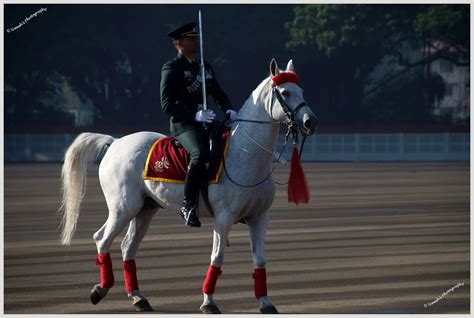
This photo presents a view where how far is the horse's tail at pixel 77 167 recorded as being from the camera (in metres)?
11.7

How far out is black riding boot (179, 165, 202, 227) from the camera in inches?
400

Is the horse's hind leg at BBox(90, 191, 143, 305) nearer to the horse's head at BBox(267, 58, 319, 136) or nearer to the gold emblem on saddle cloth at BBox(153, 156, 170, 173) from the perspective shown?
the gold emblem on saddle cloth at BBox(153, 156, 170, 173)

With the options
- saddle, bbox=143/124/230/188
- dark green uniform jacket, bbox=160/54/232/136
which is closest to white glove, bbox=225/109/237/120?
saddle, bbox=143/124/230/188

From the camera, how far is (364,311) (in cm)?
963

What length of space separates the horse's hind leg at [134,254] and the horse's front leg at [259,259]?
0.88 m

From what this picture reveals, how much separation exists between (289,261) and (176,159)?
325 cm

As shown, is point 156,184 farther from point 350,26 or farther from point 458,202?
point 350,26

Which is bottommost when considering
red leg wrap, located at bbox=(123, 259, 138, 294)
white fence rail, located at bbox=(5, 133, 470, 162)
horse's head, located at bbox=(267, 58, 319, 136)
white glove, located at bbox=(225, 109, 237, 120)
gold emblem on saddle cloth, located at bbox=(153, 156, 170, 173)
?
white fence rail, located at bbox=(5, 133, 470, 162)

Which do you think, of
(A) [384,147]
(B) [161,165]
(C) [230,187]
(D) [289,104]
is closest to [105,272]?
(B) [161,165]

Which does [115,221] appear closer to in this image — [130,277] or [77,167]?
[130,277]

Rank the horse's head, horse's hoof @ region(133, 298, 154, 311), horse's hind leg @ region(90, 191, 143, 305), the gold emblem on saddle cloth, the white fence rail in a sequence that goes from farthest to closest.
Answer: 1. the white fence rail
2. horse's hind leg @ region(90, 191, 143, 305)
3. the gold emblem on saddle cloth
4. horse's hoof @ region(133, 298, 154, 311)
5. the horse's head

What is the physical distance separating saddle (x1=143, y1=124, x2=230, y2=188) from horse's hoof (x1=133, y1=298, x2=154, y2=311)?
103 centimetres

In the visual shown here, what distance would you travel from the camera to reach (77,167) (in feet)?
38.7

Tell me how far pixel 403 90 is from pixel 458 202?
34.0 metres
